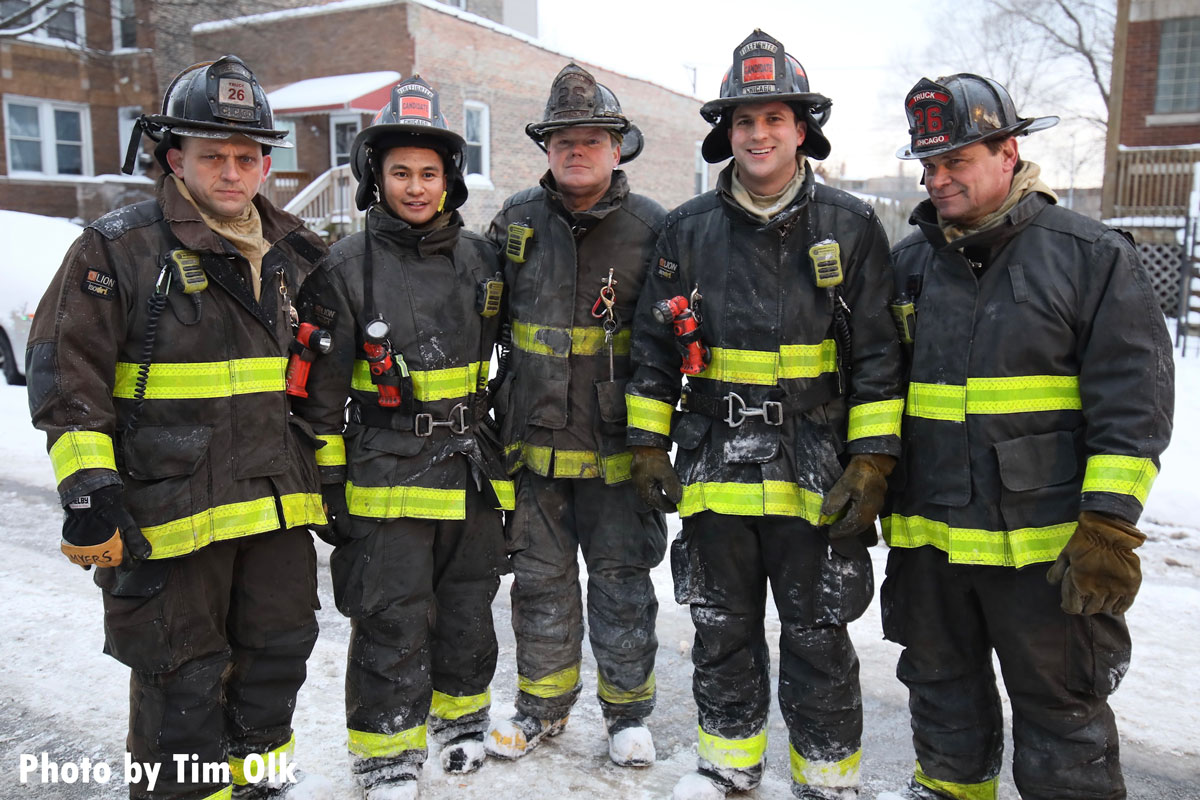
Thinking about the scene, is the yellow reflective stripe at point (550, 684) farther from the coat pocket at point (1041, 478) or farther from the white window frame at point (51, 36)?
the white window frame at point (51, 36)

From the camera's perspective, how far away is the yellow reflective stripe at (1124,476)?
101 inches

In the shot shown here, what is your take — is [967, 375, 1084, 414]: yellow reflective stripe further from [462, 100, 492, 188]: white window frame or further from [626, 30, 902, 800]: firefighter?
[462, 100, 492, 188]: white window frame

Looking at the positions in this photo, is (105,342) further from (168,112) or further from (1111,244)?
(1111,244)

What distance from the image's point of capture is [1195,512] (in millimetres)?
5820

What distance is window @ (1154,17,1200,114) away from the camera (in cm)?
1620

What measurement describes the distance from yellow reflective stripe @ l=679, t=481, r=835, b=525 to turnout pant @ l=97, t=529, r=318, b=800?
1.44 metres

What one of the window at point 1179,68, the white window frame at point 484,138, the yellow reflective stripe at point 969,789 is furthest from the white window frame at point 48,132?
the yellow reflective stripe at point 969,789

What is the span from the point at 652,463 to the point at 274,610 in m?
1.38

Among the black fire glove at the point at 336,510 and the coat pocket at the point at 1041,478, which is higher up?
the coat pocket at the point at 1041,478

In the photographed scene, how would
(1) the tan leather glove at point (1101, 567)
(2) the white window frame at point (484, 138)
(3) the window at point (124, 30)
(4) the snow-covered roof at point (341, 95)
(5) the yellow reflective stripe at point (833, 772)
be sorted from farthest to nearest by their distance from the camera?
Result: (3) the window at point (124, 30) < (2) the white window frame at point (484, 138) < (4) the snow-covered roof at point (341, 95) < (5) the yellow reflective stripe at point (833, 772) < (1) the tan leather glove at point (1101, 567)

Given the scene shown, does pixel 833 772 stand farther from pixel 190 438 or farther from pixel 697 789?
pixel 190 438

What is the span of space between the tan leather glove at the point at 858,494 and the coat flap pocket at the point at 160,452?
201cm

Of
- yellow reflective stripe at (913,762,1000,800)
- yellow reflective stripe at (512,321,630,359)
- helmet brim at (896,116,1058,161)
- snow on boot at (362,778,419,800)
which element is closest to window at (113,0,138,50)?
yellow reflective stripe at (512,321,630,359)

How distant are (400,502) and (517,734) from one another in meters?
1.02
